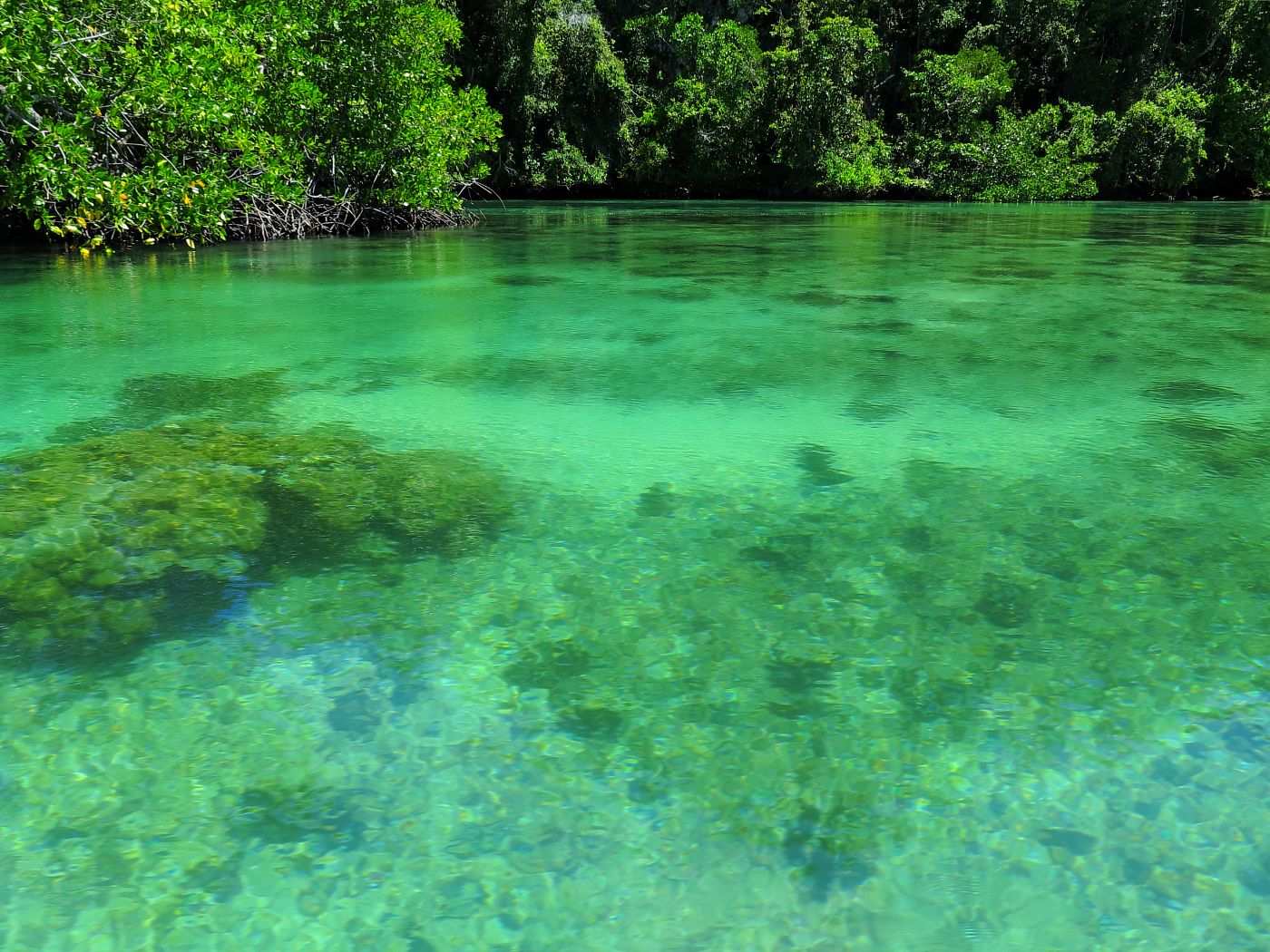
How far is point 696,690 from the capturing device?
2064mm

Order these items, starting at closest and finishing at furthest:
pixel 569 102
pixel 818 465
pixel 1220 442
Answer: pixel 818 465 < pixel 1220 442 < pixel 569 102

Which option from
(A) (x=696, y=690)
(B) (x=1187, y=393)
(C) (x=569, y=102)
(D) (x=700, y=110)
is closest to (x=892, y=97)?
(D) (x=700, y=110)

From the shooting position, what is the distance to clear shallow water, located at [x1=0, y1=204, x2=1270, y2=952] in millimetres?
1508

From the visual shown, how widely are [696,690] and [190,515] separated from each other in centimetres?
172

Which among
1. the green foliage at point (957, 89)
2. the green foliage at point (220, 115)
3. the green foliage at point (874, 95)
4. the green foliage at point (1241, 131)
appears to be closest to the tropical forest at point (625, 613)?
the green foliage at point (220, 115)

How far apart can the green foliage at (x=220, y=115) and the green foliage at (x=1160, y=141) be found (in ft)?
60.6

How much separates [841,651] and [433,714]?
2.87 feet

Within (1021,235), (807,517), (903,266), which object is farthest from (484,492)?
(1021,235)

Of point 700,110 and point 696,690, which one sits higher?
point 700,110

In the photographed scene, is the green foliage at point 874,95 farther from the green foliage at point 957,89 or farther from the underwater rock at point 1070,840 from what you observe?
the underwater rock at point 1070,840

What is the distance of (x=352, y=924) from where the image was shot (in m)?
Result: 1.46

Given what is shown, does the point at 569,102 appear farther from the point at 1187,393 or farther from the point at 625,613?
the point at 625,613

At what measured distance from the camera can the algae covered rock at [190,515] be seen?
2447 mm

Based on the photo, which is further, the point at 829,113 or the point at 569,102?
the point at 569,102
